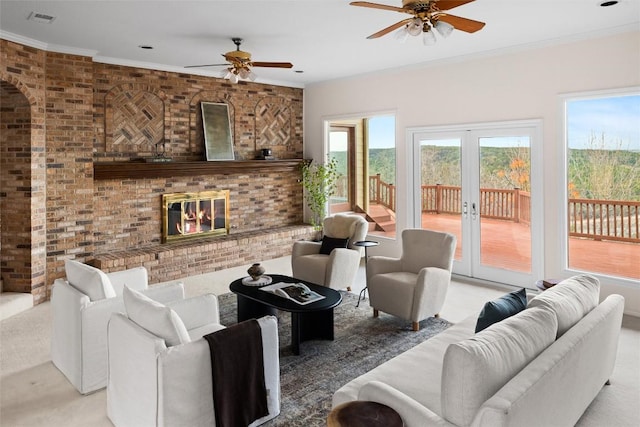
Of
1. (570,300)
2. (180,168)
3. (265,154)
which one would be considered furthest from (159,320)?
(265,154)

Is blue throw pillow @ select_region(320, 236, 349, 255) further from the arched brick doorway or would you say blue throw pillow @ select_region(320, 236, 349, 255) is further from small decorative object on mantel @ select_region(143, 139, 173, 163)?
the arched brick doorway

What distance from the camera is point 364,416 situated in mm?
1966

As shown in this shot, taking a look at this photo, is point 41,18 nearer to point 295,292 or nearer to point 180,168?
point 180,168

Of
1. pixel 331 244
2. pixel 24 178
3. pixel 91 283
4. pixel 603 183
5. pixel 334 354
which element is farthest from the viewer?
pixel 331 244

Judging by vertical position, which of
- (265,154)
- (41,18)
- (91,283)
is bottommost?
(91,283)

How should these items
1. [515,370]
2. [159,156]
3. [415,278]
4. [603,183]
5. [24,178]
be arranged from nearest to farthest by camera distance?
[515,370], [415,278], [603,183], [24,178], [159,156]

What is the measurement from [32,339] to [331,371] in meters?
2.77

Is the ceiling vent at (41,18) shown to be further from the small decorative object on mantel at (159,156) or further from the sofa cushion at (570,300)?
the sofa cushion at (570,300)

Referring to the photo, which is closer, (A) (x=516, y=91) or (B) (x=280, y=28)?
(B) (x=280, y=28)

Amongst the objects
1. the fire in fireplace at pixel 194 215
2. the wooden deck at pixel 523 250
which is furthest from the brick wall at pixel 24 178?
the wooden deck at pixel 523 250

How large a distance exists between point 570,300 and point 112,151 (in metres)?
5.66

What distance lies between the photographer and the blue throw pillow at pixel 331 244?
5.66m

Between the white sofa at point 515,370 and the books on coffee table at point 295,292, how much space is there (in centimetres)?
120

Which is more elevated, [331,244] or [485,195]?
[485,195]
